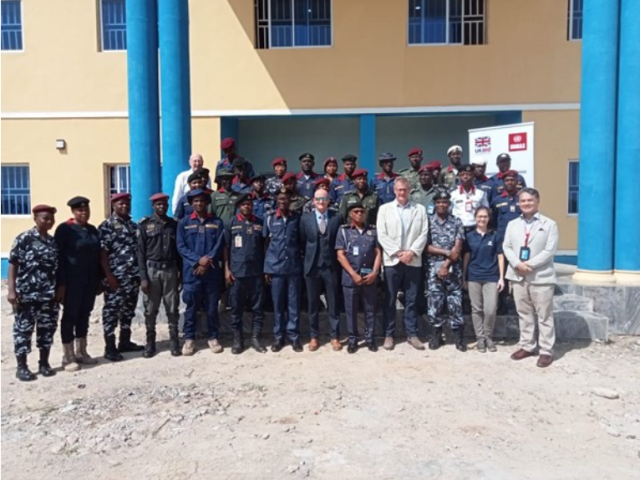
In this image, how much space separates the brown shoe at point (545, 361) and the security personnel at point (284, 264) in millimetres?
2632

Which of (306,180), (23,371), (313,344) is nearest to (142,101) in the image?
(306,180)

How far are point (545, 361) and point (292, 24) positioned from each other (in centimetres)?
902

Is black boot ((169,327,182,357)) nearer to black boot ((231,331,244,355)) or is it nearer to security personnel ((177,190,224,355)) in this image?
security personnel ((177,190,224,355))

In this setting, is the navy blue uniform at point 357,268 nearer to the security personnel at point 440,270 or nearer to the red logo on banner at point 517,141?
the security personnel at point 440,270

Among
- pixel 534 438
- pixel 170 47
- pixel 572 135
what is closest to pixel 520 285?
pixel 534 438

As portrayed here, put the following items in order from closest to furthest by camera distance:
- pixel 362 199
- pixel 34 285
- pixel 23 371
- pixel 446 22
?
pixel 34 285 → pixel 23 371 → pixel 362 199 → pixel 446 22

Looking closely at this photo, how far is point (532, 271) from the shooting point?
5.97 metres

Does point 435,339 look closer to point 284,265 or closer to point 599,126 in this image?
point 284,265

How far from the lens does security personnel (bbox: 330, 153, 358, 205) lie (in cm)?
709

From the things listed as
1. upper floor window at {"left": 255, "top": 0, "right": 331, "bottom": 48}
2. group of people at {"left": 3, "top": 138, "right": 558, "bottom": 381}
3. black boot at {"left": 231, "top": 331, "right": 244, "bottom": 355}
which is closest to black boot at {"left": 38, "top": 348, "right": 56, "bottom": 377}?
group of people at {"left": 3, "top": 138, "right": 558, "bottom": 381}

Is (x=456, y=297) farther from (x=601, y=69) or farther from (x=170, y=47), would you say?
(x=170, y=47)

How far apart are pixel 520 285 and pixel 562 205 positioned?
6355 millimetres

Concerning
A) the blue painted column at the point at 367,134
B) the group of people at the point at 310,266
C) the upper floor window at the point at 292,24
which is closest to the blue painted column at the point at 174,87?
the group of people at the point at 310,266

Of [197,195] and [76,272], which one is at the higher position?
[197,195]
